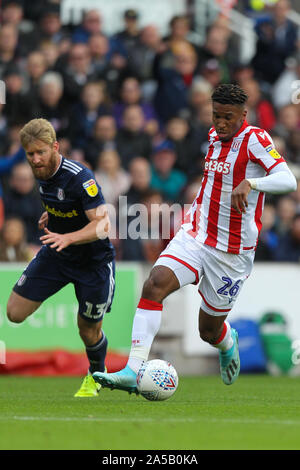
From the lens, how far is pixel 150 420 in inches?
240

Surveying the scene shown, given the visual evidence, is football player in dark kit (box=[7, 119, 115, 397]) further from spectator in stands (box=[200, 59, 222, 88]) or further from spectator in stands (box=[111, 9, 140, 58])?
spectator in stands (box=[200, 59, 222, 88])

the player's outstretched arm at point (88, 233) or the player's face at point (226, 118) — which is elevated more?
the player's face at point (226, 118)

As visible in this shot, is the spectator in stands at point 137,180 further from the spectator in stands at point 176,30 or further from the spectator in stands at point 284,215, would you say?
the spectator in stands at point 176,30

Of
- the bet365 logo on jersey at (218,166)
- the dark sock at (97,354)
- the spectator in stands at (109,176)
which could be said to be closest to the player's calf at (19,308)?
the dark sock at (97,354)

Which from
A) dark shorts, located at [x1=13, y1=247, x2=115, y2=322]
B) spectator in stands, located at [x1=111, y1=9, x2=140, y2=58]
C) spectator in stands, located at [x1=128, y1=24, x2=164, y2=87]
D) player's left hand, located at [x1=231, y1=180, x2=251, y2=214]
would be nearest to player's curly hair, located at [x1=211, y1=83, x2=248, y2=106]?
player's left hand, located at [x1=231, y1=180, x2=251, y2=214]

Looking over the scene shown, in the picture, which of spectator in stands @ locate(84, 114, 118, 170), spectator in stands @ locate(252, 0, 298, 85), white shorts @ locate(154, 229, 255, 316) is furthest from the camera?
spectator in stands @ locate(252, 0, 298, 85)

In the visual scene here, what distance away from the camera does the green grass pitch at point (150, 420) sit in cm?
512

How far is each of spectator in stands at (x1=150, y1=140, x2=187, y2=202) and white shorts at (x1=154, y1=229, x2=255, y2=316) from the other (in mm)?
5878

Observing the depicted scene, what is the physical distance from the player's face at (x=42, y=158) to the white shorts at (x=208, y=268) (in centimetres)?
115

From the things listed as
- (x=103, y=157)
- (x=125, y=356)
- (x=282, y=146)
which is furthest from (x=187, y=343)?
(x=282, y=146)

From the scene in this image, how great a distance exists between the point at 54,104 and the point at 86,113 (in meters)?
0.53

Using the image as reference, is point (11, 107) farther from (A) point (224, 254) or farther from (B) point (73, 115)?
(A) point (224, 254)

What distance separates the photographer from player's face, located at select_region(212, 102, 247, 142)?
7762mm

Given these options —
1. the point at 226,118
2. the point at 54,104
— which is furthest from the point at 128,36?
the point at 226,118
